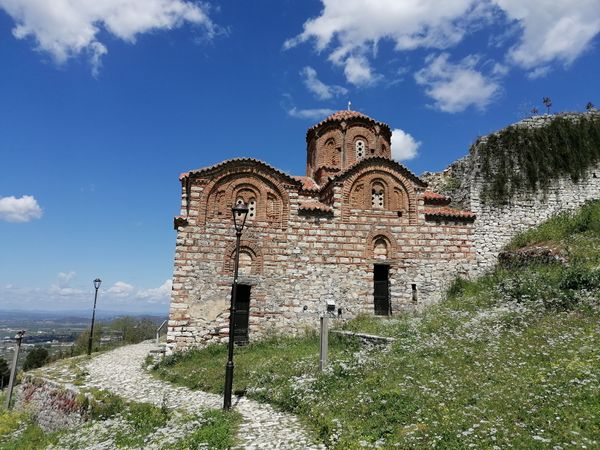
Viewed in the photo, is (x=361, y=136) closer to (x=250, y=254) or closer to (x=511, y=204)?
(x=511, y=204)

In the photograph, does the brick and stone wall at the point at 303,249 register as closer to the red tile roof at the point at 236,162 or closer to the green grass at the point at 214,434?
the red tile roof at the point at 236,162

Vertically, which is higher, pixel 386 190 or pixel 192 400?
pixel 386 190

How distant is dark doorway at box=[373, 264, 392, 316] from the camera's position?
57.4ft

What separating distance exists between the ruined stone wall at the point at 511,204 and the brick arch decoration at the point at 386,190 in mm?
3287

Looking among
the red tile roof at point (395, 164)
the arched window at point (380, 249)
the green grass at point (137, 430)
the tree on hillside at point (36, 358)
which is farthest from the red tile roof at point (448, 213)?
the tree on hillside at point (36, 358)

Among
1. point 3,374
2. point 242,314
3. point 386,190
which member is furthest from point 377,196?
point 3,374

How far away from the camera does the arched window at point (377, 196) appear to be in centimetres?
1830

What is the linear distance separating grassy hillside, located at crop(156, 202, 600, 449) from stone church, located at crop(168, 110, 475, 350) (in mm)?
1255

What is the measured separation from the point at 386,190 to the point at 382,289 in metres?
4.45

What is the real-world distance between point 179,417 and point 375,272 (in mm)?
11130

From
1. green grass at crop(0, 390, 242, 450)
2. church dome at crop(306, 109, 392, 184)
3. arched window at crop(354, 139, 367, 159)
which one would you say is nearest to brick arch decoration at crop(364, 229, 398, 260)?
church dome at crop(306, 109, 392, 184)

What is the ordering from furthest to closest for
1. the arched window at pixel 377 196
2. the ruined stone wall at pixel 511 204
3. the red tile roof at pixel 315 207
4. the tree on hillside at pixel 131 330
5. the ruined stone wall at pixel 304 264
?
the tree on hillside at pixel 131 330
the ruined stone wall at pixel 511 204
the arched window at pixel 377 196
the red tile roof at pixel 315 207
the ruined stone wall at pixel 304 264

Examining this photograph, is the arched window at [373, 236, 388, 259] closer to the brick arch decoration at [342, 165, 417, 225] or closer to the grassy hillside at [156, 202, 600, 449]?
the brick arch decoration at [342, 165, 417, 225]

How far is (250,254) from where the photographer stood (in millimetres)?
16812
